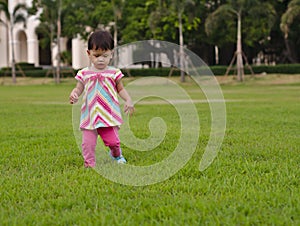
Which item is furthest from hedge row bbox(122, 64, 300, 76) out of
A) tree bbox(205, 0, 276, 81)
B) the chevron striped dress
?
the chevron striped dress

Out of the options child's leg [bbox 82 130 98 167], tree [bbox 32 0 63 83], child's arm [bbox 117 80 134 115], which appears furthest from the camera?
tree [bbox 32 0 63 83]

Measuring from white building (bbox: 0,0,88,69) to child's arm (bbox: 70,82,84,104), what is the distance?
48.5m

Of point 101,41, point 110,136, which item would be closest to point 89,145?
point 110,136

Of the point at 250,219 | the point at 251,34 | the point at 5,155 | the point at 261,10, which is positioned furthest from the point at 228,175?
the point at 251,34

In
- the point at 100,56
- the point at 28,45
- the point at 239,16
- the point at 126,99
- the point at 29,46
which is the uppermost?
the point at 239,16

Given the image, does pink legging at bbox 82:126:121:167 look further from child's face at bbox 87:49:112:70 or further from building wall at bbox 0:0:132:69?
building wall at bbox 0:0:132:69

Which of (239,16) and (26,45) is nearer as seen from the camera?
(239,16)

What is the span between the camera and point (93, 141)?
4.84 m

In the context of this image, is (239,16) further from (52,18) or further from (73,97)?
(73,97)

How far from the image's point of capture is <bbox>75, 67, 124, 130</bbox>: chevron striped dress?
4.73 m

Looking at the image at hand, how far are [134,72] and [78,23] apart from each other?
7520mm

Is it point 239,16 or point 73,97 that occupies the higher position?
point 239,16

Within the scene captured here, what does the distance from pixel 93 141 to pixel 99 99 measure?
0.38m

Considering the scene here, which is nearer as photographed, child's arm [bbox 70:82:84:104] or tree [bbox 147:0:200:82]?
child's arm [bbox 70:82:84:104]
